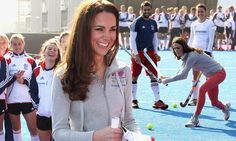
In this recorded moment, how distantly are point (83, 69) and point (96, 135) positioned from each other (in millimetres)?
323

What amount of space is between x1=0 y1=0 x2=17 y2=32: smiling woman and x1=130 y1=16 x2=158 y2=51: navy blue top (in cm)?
2462

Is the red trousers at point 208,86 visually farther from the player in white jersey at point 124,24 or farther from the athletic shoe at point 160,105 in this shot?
the player in white jersey at point 124,24

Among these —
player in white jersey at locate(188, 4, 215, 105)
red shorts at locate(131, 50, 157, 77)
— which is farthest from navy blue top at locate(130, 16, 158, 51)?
player in white jersey at locate(188, 4, 215, 105)

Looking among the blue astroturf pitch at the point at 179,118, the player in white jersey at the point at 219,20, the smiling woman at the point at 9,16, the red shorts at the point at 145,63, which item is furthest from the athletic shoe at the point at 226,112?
the smiling woman at the point at 9,16

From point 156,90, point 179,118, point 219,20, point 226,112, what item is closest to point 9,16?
point 219,20

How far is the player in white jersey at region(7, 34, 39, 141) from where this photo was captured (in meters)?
5.40

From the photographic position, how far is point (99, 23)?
2061 millimetres

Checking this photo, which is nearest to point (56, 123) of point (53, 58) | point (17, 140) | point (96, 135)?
point (96, 135)

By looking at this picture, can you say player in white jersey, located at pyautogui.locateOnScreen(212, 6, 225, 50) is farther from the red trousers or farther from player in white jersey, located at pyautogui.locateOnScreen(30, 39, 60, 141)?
player in white jersey, located at pyautogui.locateOnScreen(30, 39, 60, 141)

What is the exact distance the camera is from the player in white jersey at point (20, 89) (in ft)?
17.7

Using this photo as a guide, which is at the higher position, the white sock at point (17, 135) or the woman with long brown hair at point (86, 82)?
the woman with long brown hair at point (86, 82)

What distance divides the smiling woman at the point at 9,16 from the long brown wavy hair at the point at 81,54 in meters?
31.1

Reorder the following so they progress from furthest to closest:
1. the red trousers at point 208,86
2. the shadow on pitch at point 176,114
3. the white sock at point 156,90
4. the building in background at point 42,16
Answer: the building in background at point 42,16
the white sock at point 156,90
the shadow on pitch at point 176,114
the red trousers at point 208,86

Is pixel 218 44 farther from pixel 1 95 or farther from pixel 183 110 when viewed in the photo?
pixel 1 95
